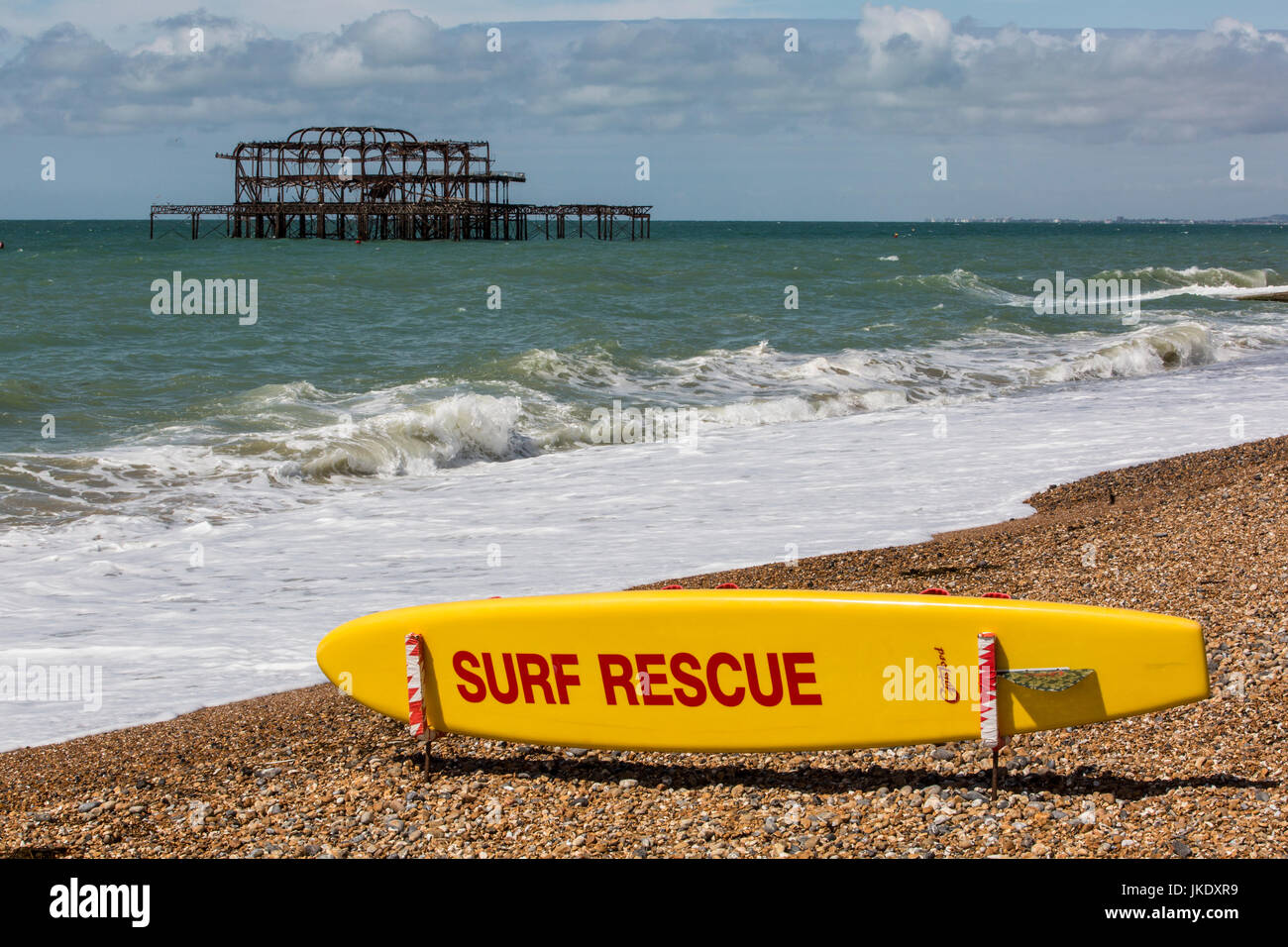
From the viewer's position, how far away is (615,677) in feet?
15.2

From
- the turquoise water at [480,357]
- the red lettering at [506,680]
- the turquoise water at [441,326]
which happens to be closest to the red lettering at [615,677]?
the red lettering at [506,680]

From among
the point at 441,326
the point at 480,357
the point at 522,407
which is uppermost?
the point at 441,326

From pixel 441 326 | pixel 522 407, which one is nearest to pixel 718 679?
pixel 522 407

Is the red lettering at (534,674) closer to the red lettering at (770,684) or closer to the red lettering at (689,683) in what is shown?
the red lettering at (689,683)

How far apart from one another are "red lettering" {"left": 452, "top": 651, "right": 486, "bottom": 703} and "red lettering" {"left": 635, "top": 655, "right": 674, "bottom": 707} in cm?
65

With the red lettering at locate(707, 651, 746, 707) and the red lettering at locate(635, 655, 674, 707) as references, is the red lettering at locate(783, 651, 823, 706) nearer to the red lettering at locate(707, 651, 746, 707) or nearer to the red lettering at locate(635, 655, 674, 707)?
the red lettering at locate(707, 651, 746, 707)

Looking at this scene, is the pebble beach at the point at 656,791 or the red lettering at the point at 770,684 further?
the red lettering at the point at 770,684

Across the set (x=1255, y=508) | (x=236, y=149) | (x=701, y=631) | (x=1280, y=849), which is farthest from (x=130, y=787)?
(x=236, y=149)

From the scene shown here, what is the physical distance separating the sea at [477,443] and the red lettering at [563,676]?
208 centimetres

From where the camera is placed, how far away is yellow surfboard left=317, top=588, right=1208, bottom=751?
431 centimetres

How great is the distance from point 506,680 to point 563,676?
9.1 inches

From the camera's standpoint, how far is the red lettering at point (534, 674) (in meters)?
4.68

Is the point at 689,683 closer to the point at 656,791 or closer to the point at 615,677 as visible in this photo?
the point at 615,677

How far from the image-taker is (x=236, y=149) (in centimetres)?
6794
